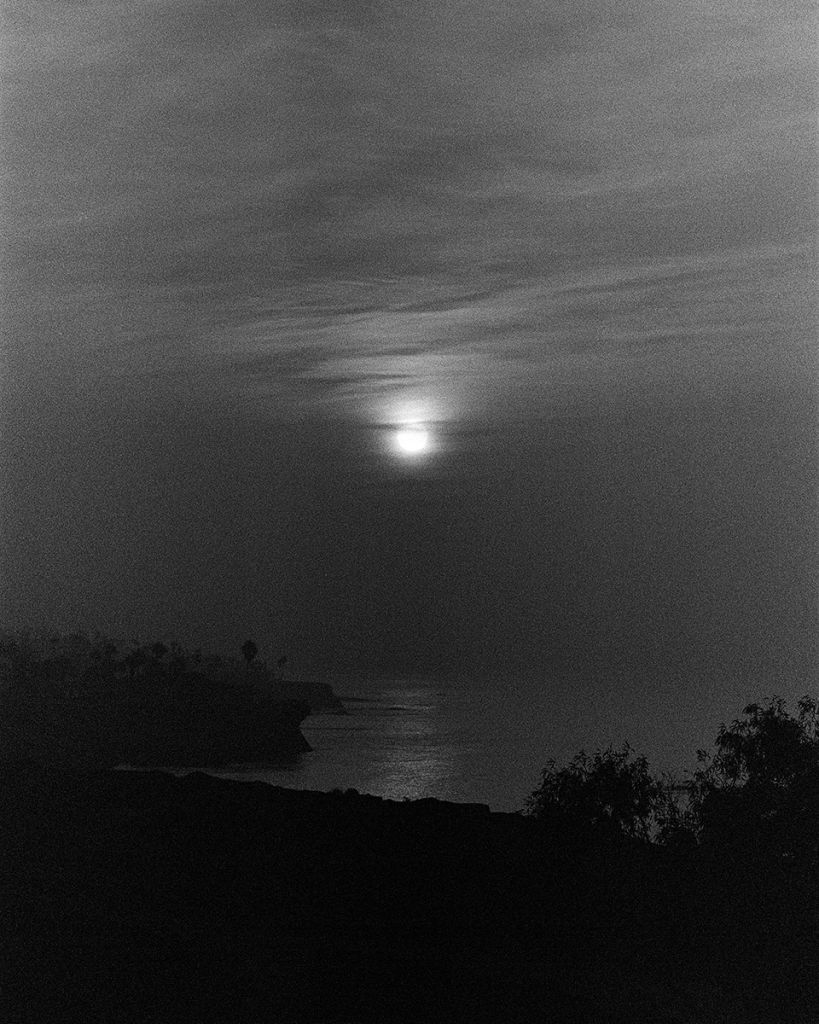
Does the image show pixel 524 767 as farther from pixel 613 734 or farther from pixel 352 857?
pixel 352 857

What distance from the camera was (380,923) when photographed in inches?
1070

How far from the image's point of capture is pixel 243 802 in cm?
3778

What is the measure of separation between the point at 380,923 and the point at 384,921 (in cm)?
13

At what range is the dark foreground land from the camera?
73.6 ft

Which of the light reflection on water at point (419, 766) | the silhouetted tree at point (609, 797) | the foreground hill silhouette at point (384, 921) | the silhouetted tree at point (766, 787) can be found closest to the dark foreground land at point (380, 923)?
the foreground hill silhouette at point (384, 921)

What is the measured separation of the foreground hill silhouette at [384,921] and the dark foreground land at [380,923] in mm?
63

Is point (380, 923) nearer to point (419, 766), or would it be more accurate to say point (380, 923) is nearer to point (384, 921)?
point (384, 921)

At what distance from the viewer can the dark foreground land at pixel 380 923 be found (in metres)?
22.4

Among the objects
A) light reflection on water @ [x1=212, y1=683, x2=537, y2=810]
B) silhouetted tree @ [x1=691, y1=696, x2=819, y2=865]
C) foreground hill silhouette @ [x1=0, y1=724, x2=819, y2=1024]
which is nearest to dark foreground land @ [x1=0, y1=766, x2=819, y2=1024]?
foreground hill silhouette @ [x1=0, y1=724, x2=819, y2=1024]

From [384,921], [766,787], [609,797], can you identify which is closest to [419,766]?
[609,797]

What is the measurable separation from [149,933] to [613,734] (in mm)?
149595

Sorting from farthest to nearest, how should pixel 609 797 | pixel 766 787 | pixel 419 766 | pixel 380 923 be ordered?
pixel 419 766
pixel 609 797
pixel 766 787
pixel 380 923

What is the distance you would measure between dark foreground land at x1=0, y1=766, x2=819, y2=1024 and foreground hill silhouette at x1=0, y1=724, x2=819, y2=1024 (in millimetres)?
63

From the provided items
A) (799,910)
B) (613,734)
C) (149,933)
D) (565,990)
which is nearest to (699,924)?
(799,910)
